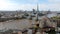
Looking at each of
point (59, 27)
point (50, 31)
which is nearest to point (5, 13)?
point (50, 31)

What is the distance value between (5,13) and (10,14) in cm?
8

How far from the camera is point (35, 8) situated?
1361 millimetres

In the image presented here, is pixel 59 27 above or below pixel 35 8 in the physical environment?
below

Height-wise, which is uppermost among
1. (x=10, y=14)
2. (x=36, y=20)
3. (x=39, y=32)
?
(x=10, y=14)

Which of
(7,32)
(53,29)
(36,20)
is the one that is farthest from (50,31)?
(7,32)

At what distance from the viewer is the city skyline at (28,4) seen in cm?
133

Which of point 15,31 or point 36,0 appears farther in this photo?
point 36,0

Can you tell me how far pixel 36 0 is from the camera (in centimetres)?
135

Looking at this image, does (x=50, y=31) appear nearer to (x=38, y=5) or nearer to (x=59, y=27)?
(x=59, y=27)

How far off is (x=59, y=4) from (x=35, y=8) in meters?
0.38

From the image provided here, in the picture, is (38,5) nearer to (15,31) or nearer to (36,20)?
(36,20)

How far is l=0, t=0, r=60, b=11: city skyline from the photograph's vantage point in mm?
1325

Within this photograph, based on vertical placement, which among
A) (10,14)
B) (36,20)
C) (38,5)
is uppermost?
(38,5)

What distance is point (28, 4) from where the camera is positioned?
1340mm
